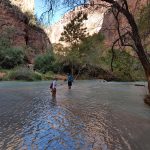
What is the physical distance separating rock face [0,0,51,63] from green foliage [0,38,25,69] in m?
5.62

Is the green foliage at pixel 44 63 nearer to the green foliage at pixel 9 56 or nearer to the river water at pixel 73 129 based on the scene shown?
the green foliage at pixel 9 56

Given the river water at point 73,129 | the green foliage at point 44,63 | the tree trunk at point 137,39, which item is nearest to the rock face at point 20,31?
the green foliage at point 44,63

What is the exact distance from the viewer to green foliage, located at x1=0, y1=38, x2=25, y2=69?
5006 centimetres

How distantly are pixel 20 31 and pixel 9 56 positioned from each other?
14251mm

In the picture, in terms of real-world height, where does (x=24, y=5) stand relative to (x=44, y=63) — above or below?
above

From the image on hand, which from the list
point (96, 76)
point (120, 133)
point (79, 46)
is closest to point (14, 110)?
point (120, 133)

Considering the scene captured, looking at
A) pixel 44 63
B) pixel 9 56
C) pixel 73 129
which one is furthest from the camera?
pixel 44 63

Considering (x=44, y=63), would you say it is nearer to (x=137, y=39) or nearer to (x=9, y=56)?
(x=9, y=56)

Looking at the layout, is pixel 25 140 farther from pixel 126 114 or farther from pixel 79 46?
pixel 79 46

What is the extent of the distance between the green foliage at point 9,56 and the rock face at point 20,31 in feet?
18.4

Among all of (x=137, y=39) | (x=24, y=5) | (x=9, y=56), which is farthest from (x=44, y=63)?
(x=137, y=39)

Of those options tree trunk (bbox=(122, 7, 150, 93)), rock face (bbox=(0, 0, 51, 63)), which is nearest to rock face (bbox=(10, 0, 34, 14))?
rock face (bbox=(0, 0, 51, 63))

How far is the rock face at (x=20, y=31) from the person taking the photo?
5945 centimetres

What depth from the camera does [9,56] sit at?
1989 inches
